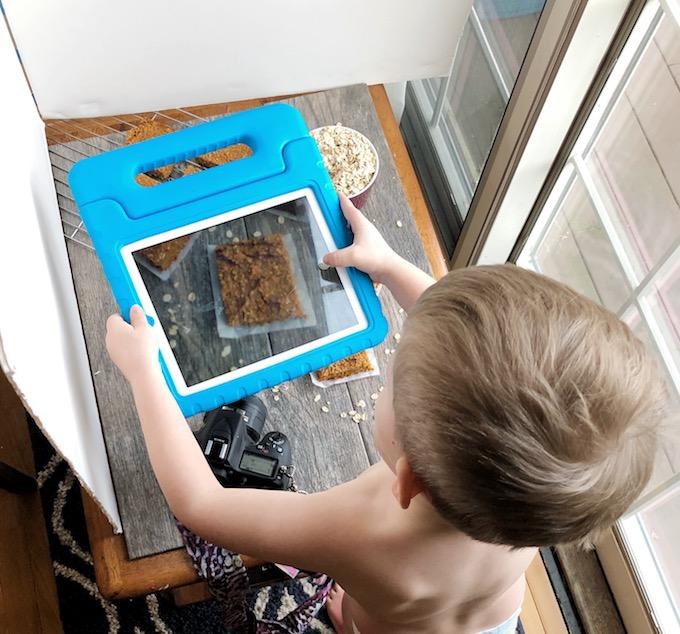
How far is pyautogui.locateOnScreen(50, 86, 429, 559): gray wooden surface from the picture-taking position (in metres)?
0.71

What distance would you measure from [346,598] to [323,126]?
0.62m

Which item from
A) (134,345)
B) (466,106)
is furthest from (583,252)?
(134,345)

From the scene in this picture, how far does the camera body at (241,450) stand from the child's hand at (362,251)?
0.18m

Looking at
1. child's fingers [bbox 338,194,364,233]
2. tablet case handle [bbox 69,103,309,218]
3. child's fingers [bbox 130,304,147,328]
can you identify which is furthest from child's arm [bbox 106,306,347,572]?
child's fingers [bbox 338,194,364,233]

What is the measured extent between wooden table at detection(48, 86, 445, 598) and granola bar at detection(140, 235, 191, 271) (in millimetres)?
117

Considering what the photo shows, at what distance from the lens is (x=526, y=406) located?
455 millimetres

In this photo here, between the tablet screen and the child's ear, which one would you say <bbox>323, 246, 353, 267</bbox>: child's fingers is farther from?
the child's ear

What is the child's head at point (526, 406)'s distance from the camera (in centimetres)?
46

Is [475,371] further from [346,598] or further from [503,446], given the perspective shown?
[346,598]

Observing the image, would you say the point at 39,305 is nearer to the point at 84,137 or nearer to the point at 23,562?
the point at 84,137

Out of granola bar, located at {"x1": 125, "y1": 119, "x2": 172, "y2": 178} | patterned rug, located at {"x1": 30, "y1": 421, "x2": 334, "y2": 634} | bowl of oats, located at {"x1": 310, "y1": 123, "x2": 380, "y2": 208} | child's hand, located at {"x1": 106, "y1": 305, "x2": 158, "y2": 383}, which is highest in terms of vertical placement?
granola bar, located at {"x1": 125, "y1": 119, "x2": 172, "y2": 178}

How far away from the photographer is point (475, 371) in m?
0.47

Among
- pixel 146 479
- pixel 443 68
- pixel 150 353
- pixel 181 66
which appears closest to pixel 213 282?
pixel 150 353

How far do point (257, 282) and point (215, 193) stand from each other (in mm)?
101
